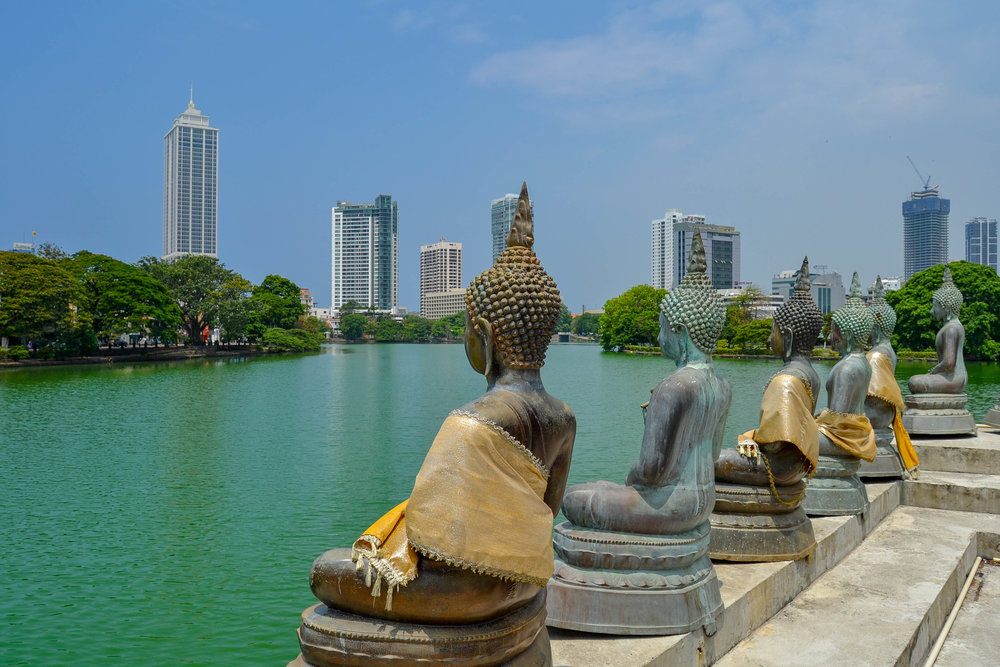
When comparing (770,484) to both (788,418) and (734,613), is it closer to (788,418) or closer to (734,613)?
(788,418)

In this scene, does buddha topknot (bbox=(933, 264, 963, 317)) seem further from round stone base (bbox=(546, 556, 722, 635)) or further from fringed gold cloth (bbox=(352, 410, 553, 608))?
fringed gold cloth (bbox=(352, 410, 553, 608))

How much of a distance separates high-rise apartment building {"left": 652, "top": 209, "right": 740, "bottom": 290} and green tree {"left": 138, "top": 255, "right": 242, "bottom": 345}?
3658 cm

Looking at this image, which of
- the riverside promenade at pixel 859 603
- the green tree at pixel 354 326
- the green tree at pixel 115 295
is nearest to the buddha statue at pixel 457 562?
the riverside promenade at pixel 859 603

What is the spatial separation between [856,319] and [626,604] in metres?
4.14

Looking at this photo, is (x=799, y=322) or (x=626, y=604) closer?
(x=626, y=604)

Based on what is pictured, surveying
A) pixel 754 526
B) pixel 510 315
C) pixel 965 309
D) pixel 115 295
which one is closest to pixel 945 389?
pixel 754 526

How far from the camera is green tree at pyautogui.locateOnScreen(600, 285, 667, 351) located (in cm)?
7356

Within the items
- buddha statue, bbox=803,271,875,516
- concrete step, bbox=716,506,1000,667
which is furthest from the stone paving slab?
buddha statue, bbox=803,271,875,516

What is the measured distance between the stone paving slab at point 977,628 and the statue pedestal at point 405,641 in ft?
10.5

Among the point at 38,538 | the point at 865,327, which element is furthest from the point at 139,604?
the point at 865,327

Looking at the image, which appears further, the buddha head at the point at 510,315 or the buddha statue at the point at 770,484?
the buddha statue at the point at 770,484

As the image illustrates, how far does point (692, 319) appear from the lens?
386 cm

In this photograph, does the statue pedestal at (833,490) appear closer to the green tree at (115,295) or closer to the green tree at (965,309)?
the green tree at (965,309)

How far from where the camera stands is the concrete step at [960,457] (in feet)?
29.0
